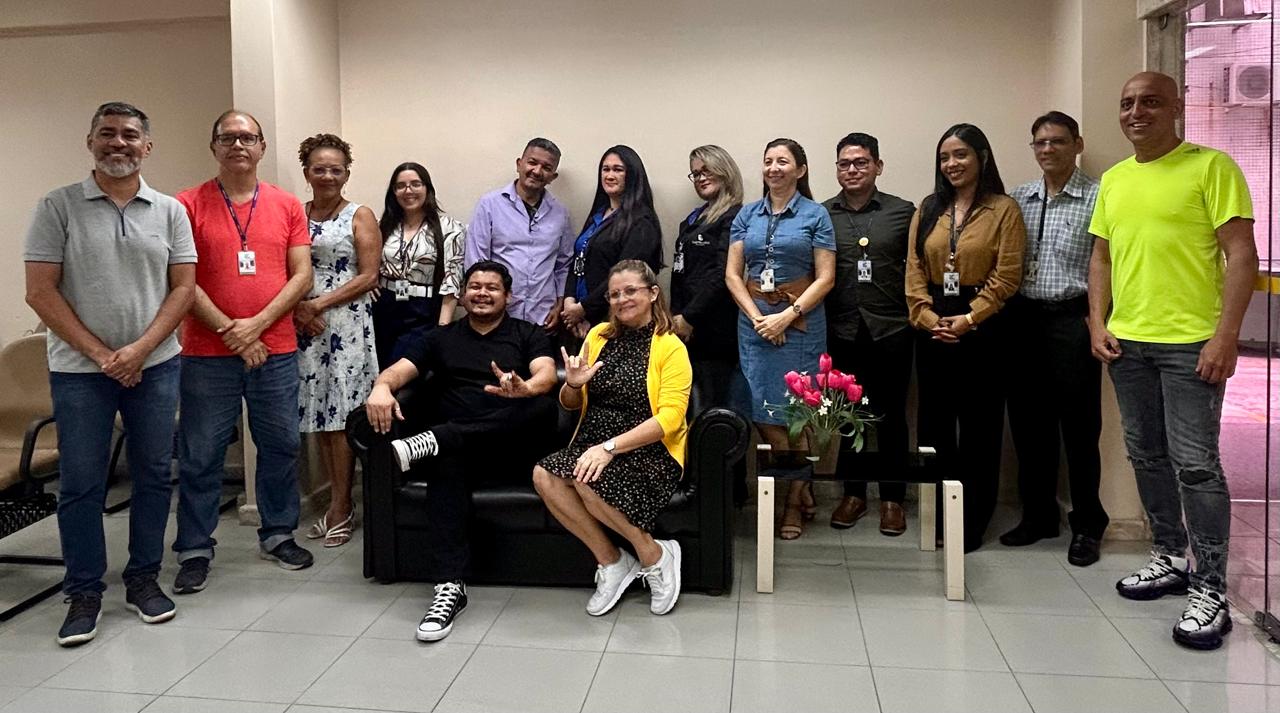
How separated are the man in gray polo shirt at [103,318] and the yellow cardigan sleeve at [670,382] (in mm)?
1663

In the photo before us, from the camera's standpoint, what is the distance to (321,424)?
4035 mm

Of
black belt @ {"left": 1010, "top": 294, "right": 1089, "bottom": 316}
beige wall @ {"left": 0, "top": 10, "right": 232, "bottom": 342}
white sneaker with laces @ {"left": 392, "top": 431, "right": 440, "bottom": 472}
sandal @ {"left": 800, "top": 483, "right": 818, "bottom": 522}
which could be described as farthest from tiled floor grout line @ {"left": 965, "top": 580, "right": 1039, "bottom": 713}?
beige wall @ {"left": 0, "top": 10, "right": 232, "bottom": 342}

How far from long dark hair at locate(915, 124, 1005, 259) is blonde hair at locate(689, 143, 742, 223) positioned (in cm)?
85

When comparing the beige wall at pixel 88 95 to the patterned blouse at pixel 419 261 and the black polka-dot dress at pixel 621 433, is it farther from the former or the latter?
the black polka-dot dress at pixel 621 433

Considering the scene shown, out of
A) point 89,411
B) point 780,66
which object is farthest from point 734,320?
point 89,411

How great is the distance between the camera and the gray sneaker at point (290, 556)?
12.1 feet

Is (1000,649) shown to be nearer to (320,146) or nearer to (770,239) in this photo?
(770,239)

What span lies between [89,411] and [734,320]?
101 inches

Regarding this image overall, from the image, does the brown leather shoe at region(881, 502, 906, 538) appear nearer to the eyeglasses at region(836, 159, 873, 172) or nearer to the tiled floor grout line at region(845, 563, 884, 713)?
the tiled floor grout line at region(845, 563, 884, 713)

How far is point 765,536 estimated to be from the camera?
3.38 m

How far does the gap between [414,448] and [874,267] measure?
209 centimetres

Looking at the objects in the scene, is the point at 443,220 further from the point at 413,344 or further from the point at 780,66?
the point at 780,66

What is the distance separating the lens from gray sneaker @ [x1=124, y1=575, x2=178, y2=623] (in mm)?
3154

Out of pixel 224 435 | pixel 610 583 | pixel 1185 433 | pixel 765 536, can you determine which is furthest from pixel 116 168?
pixel 1185 433
